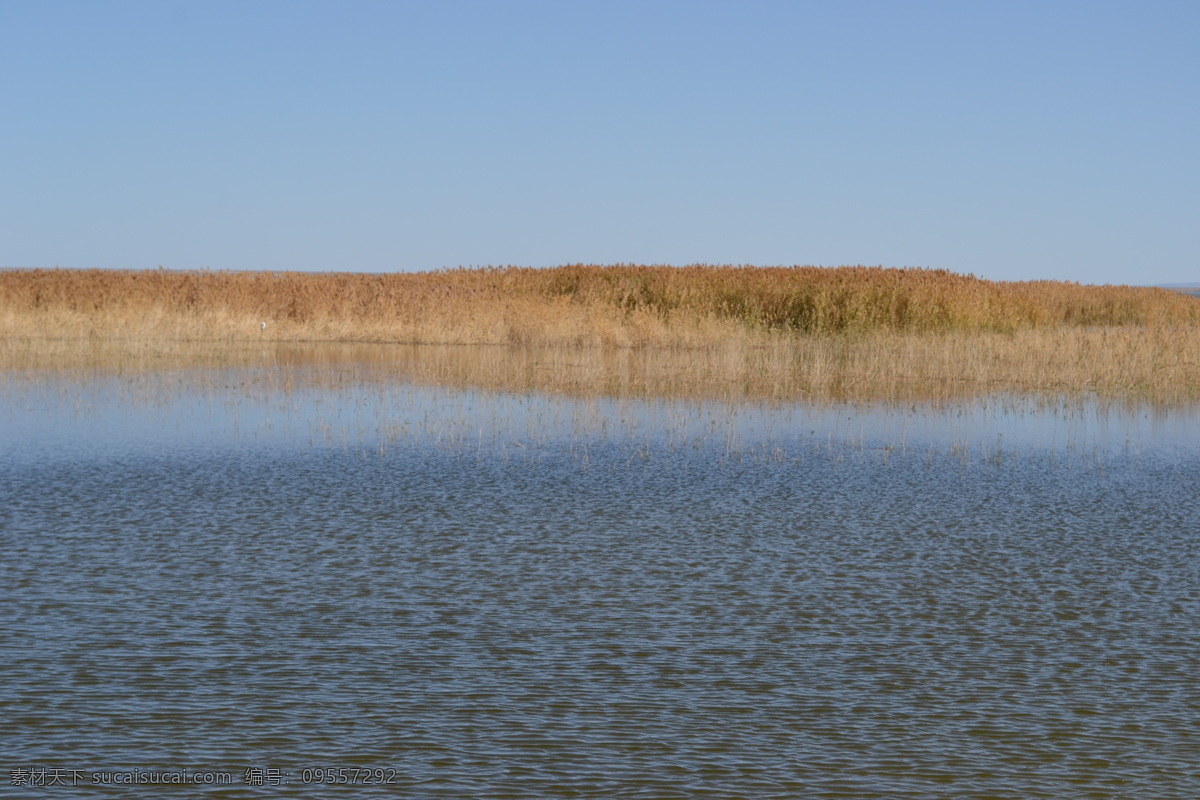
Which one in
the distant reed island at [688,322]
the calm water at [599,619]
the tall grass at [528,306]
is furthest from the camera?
the tall grass at [528,306]

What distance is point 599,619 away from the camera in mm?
6215

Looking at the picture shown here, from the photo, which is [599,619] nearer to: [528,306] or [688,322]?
[688,322]

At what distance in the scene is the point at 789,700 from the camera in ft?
16.5

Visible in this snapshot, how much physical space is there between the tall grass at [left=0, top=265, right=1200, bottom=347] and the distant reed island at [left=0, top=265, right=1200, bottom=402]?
0.06 m

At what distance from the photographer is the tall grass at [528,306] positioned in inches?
1019

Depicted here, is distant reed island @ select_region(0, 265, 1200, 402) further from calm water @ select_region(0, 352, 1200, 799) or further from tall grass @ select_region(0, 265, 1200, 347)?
calm water @ select_region(0, 352, 1200, 799)

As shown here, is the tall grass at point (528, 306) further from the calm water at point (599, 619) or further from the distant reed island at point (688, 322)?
the calm water at point (599, 619)

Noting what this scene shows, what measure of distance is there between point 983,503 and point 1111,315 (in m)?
31.2

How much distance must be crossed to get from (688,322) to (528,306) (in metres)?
4.12

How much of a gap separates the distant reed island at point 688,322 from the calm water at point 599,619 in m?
7.16

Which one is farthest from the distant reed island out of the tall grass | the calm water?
the calm water

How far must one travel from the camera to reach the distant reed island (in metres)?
19.4

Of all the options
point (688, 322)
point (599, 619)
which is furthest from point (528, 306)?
point (599, 619)

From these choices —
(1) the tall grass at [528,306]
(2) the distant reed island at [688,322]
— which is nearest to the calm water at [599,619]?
(2) the distant reed island at [688,322]
